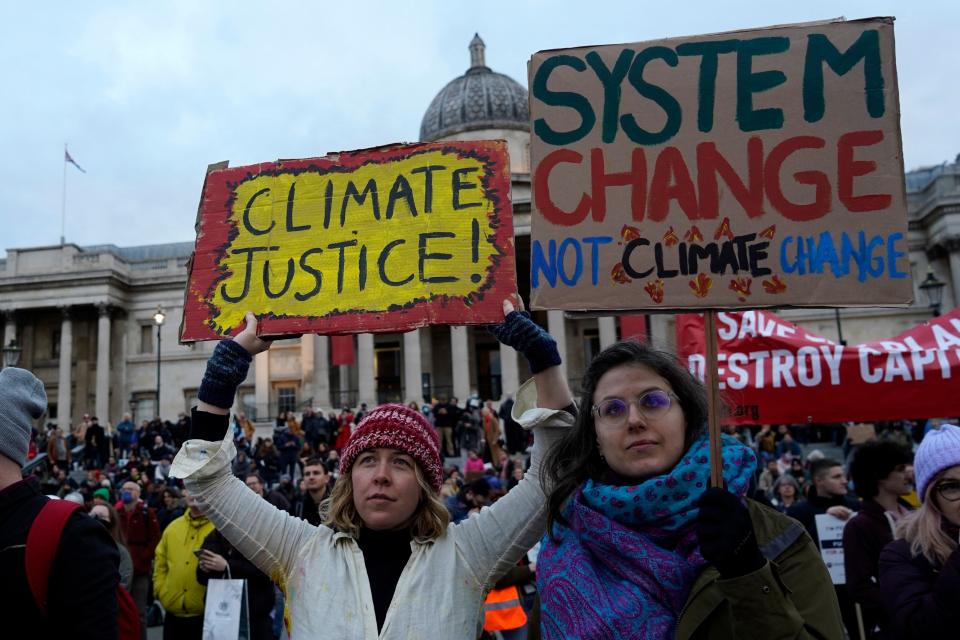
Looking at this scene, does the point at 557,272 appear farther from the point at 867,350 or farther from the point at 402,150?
the point at 867,350

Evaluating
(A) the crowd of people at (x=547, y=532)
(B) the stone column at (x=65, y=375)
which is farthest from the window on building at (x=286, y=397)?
(A) the crowd of people at (x=547, y=532)

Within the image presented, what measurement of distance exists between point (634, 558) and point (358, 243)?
1.80 metres

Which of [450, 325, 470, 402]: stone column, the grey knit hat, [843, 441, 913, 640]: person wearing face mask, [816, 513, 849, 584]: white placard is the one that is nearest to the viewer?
the grey knit hat

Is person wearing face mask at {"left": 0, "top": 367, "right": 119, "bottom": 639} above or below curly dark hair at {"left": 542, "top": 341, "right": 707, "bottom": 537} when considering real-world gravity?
below

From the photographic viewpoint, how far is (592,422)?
2.44 meters

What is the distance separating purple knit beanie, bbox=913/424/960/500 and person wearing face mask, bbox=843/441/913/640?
1060 millimetres

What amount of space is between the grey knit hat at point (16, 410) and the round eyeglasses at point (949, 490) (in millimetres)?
3341

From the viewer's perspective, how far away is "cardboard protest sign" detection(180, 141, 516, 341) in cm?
309

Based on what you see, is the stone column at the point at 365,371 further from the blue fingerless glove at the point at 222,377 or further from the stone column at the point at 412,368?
the blue fingerless glove at the point at 222,377

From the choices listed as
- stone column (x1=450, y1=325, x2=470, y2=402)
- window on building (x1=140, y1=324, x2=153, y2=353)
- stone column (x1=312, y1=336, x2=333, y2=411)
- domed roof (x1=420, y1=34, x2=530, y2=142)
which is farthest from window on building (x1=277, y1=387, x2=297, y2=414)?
domed roof (x1=420, y1=34, x2=530, y2=142)

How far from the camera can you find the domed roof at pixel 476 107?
41.8m

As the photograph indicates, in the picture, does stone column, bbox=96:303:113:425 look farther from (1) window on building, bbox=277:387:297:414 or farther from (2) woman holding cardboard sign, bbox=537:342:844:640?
(2) woman holding cardboard sign, bbox=537:342:844:640

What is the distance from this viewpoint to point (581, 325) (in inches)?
1532

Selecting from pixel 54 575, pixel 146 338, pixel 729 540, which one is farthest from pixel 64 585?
pixel 146 338
